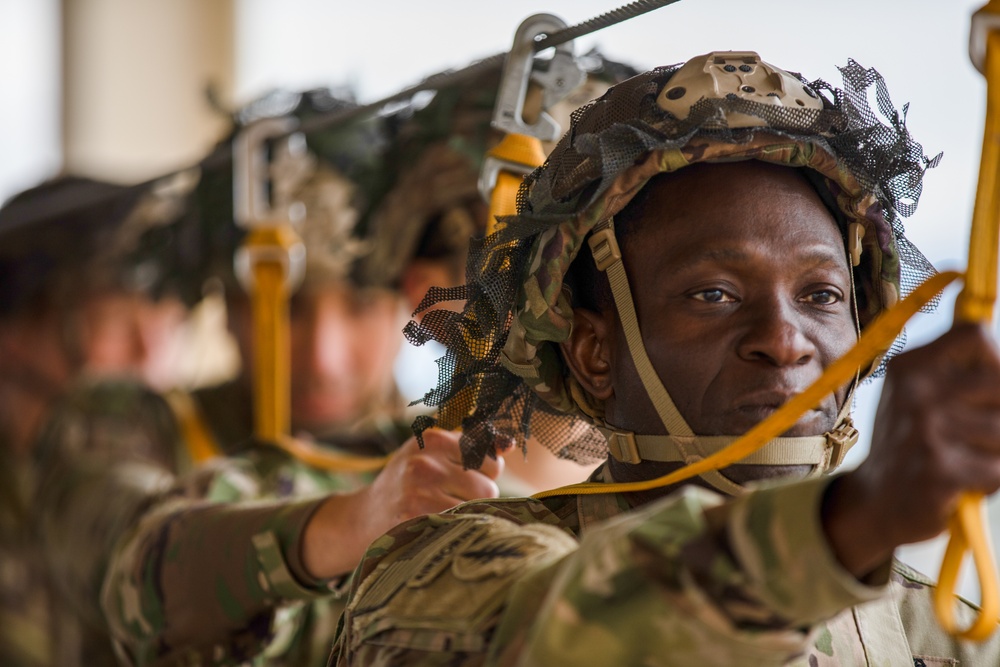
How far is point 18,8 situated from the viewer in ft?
24.8

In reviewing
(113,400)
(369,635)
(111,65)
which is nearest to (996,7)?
(369,635)

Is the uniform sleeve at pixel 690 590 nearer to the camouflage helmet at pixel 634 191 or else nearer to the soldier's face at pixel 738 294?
the soldier's face at pixel 738 294

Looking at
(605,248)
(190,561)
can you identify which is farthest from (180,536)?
(605,248)

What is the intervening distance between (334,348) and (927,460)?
255 cm

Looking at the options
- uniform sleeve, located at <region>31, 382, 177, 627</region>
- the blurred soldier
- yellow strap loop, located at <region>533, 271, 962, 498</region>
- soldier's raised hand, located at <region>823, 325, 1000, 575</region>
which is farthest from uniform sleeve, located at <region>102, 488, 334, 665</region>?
the blurred soldier

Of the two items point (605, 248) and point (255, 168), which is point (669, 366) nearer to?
point (605, 248)

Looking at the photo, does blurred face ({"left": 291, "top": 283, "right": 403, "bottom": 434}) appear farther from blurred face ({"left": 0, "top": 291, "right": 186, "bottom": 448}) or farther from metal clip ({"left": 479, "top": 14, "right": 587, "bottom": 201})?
metal clip ({"left": 479, "top": 14, "right": 587, "bottom": 201})

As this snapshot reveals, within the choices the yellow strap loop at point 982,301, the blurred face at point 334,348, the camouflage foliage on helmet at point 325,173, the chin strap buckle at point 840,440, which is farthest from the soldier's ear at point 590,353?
the blurred face at point 334,348

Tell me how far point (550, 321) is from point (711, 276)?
0.73 feet

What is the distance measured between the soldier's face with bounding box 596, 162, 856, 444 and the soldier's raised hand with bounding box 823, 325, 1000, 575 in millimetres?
379

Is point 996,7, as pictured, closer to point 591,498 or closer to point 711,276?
point 711,276

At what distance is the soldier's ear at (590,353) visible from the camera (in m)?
1.60

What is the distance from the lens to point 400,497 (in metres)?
1.80

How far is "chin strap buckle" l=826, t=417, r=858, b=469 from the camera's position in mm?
1463
